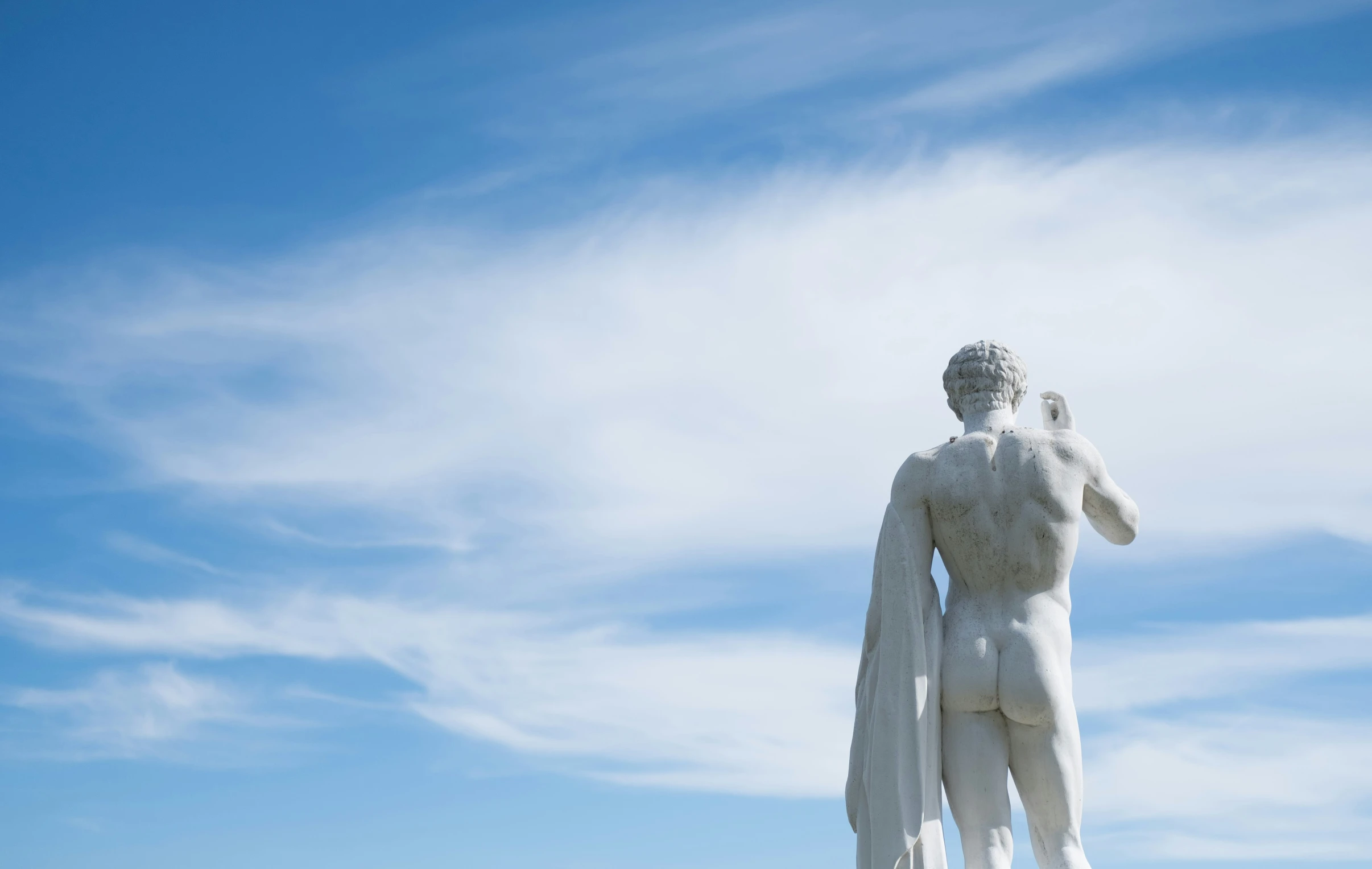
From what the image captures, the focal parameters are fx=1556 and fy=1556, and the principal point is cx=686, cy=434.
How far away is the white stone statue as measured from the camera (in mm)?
10750

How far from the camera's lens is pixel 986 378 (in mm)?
11516

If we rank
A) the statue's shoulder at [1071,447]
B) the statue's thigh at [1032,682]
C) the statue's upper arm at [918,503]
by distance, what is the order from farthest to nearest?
the statue's upper arm at [918,503] < the statue's shoulder at [1071,447] < the statue's thigh at [1032,682]

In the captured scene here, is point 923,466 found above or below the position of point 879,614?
above

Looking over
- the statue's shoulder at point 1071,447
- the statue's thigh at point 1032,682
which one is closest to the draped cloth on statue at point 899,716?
the statue's thigh at point 1032,682

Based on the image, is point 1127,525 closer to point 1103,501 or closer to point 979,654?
point 1103,501

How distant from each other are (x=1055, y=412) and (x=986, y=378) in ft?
1.98

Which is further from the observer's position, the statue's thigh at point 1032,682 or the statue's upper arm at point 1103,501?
the statue's upper arm at point 1103,501

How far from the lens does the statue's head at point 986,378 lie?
37.8 ft

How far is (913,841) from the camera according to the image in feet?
35.1

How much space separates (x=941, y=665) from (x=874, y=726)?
65 cm

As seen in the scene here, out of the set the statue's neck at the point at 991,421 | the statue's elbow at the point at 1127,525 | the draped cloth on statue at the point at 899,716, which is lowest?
the draped cloth on statue at the point at 899,716

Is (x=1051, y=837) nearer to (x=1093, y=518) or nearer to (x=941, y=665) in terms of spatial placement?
(x=941, y=665)

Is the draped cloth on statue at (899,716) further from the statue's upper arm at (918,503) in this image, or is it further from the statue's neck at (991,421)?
the statue's neck at (991,421)

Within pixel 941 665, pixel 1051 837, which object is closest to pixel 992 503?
pixel 941 665
